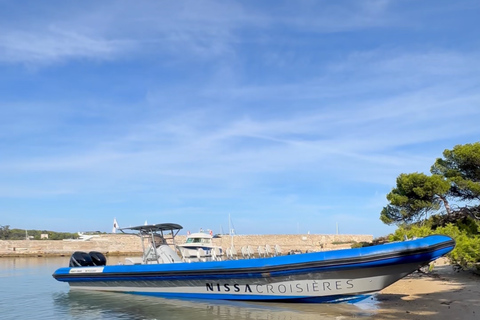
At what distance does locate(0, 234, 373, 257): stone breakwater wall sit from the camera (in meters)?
38.2

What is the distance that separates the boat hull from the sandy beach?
0.74 meters

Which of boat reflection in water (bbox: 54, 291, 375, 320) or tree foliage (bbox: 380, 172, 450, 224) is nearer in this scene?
boat reflection in water (bbox: 54, 291, 375, 320)

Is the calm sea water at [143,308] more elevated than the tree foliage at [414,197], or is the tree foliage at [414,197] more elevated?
the tree foliage at [414,197]

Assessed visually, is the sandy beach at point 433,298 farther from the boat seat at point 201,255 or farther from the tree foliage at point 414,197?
the tree foliage at point 414,197

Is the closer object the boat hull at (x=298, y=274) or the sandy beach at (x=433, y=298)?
the sandy beach at (x=433, y=298)

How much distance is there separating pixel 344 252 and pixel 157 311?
484 cm

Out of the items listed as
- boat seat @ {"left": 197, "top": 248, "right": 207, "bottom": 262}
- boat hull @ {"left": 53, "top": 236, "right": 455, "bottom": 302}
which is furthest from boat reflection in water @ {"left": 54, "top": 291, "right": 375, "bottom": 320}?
boat seat @ {"left": 197, "top": 248, "right": 207, "bottom": 262}

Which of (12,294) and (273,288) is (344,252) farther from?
(12,294)

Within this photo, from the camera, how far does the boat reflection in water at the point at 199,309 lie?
10047 millimetres

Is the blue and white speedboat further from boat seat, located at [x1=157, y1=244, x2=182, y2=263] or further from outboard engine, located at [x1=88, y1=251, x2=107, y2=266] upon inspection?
outboard engine, located at [x1=88, y1=251, x2=107, y2=266]

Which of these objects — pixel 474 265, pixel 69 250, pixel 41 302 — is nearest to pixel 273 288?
pixel 474 265

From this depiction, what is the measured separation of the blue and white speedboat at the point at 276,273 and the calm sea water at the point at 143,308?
0.86 ft

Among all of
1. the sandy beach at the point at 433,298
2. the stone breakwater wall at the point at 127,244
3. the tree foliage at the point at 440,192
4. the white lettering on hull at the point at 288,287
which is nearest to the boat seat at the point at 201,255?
the white lettering on hull at the point at 288,287

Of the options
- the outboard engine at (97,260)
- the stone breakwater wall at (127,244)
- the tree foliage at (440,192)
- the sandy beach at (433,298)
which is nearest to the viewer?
the sandy beach at (433,298)
